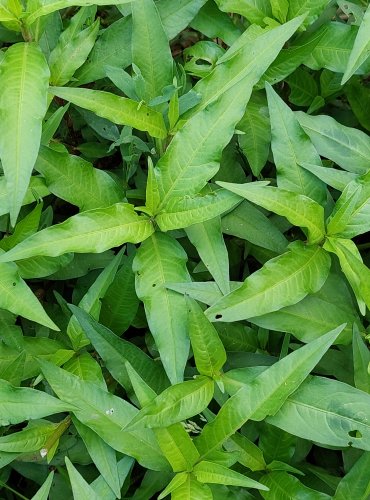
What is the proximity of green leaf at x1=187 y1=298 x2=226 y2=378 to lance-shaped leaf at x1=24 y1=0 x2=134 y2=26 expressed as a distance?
61 centimetres

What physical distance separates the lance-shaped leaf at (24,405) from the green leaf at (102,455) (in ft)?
0.37

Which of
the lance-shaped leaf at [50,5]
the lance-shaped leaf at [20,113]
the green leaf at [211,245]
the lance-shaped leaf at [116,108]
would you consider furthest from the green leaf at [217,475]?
the lance-shaped leaf at [50,5]

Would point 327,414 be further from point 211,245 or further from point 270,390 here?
point 211,245

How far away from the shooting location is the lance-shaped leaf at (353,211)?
4.49 feet

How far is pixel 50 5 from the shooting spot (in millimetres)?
1306

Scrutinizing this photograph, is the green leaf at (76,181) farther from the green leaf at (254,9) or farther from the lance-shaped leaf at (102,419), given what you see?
the green leaf at (254,9)

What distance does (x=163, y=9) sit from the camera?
5.30 feet

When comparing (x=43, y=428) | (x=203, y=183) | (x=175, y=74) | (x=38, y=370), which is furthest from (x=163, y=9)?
(x=43, y=428)

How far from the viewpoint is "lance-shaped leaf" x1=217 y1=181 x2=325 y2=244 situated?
130 cm

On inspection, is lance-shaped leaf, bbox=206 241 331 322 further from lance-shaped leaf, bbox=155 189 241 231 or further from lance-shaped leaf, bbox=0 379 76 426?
lance-shaped leaf, bbox=0 379 76 426

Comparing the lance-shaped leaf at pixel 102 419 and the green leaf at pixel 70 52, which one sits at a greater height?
the green leaf at pixel 70 52

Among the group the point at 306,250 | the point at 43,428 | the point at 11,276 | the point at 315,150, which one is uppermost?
the point at 315,150

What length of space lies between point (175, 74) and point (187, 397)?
0.76 m

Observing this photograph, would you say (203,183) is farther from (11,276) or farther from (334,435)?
(334,435)
